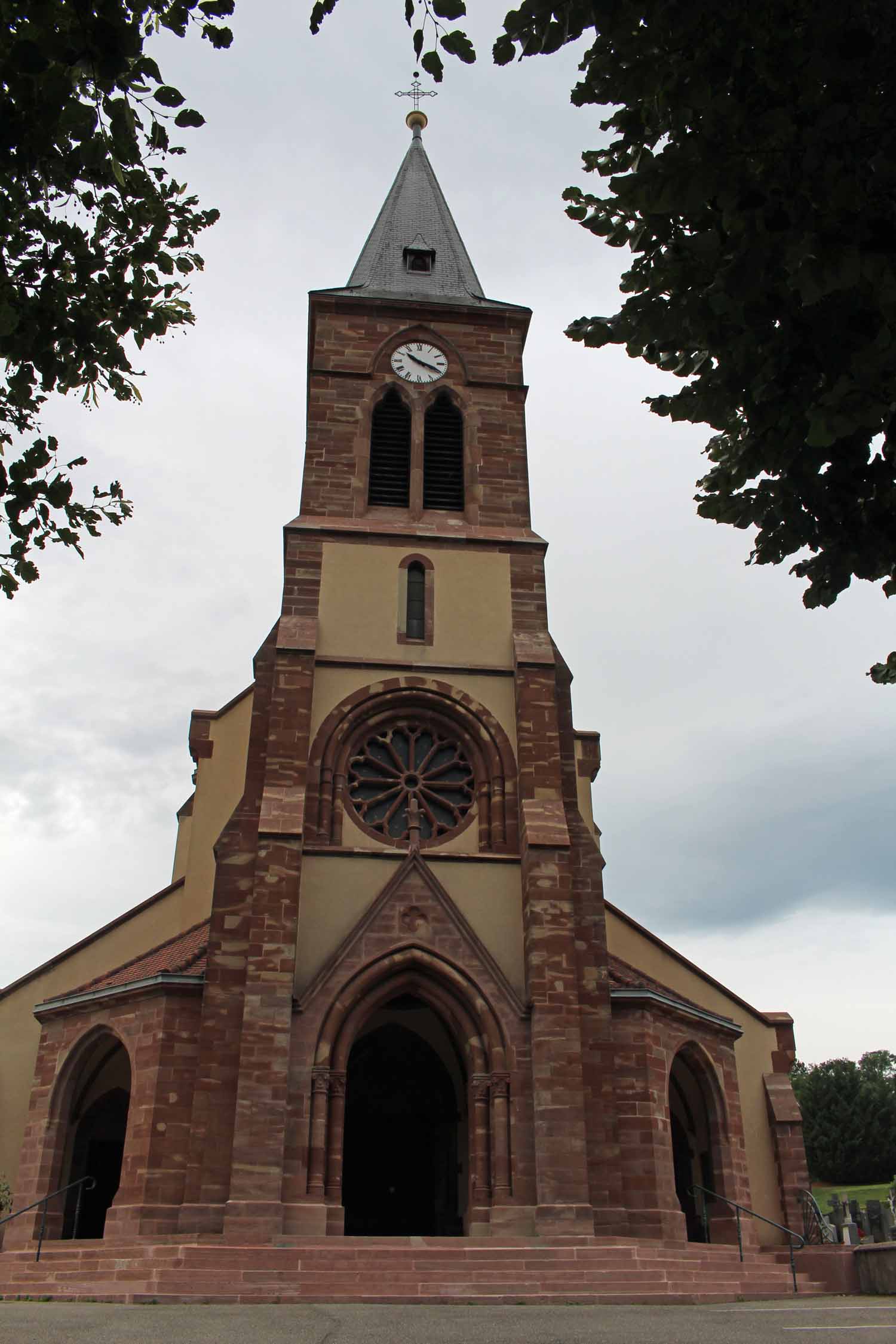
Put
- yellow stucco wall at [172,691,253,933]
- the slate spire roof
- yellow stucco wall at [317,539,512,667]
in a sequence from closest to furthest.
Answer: yellow stucco wall at [317,539,512,667], yellow stucco wall at [172,691,253,933], the slate spire roof

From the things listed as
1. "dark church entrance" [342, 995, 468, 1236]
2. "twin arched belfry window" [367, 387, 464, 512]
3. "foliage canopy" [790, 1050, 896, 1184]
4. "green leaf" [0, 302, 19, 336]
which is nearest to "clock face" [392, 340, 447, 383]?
"twin arched belfry window" [367, 387, 464, 512]

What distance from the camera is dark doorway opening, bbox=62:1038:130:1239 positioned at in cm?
1889

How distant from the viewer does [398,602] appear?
72.1 ft

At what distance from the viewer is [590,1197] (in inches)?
664

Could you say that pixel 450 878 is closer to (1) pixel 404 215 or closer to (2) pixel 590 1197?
(2) pixel 590 1197

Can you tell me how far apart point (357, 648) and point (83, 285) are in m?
14.4

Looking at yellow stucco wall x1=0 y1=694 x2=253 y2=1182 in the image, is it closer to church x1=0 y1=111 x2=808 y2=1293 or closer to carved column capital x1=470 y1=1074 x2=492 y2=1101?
church x1=0 y1=111 x2=808 y2=1293

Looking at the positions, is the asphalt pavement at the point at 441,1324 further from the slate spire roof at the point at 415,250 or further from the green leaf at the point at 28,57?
the slate spire roof at the point at 415,250

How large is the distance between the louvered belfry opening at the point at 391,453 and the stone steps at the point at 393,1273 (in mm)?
13992

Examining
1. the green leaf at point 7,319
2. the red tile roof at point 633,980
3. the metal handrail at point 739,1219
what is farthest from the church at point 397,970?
the green leaf at point 7,319

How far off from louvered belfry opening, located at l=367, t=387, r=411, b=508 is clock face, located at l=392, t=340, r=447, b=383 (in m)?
0.62

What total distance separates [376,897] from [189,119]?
14.1m

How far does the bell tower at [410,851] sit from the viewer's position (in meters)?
16.8

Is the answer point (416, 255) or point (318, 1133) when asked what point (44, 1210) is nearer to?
point (318, 1133)
